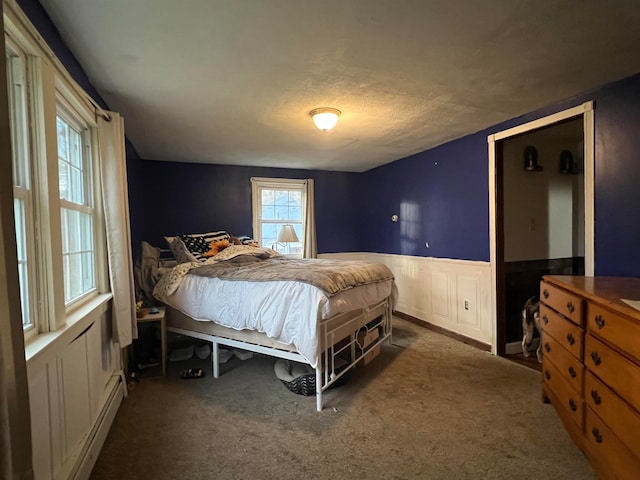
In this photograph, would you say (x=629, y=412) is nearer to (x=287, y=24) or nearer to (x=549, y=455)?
(x=549, y=455)

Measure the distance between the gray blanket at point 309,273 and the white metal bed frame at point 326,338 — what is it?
0.25 m

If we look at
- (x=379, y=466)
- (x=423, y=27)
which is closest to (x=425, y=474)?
(x=379, y=466)

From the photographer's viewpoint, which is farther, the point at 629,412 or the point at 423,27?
the point at 423,27

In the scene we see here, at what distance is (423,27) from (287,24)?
653 millimetres

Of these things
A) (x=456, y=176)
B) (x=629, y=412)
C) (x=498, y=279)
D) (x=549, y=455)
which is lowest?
(x=549, y=455)

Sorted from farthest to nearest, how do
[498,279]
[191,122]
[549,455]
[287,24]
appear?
[498,279], [191,122], [549,455], [287,24]

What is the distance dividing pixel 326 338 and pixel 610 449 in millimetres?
1566

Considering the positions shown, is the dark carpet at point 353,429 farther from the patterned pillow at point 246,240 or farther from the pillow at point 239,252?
the patterned pillow at point 246,240

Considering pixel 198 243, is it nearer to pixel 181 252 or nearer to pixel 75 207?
pixel 181 252

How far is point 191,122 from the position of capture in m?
3.19

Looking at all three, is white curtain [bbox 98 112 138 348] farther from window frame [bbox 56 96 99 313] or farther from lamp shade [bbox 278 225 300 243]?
lamp shade [bbox 278 225 300 243]

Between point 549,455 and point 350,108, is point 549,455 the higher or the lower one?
the lower one

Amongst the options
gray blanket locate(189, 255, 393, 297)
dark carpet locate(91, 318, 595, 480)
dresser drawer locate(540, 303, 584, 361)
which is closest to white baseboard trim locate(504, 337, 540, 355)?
dark carpet locate(91, 318, 595, 480)

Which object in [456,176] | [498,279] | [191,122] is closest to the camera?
[191,122]
